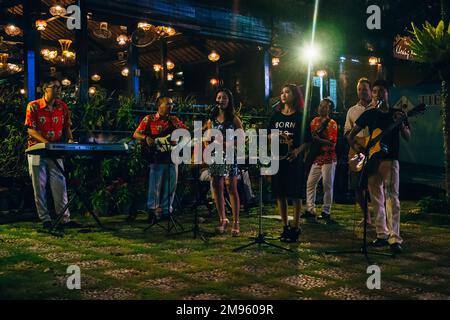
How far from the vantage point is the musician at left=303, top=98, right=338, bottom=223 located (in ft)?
29.4

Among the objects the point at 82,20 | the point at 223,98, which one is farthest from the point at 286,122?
the point at 82,20

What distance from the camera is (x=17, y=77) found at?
53.8 ft

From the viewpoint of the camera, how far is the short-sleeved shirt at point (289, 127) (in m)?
6.64

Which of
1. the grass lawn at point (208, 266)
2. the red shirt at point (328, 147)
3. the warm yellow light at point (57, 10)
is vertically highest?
the warm yellow light at point (57, 10)

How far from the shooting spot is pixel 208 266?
5.29m

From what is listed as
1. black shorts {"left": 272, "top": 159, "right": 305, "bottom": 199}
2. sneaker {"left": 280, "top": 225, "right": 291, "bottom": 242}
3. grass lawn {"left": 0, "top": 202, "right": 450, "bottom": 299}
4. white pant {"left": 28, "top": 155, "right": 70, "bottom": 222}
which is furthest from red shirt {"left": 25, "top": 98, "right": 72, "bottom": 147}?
sneaker {"left": 280, "top": 225, "right": 291, "bottom": 242}

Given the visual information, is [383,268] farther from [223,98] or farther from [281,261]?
[223,98]

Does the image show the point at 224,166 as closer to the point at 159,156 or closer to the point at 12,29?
the point at 159,156

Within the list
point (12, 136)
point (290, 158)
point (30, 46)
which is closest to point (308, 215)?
point (290, 158)

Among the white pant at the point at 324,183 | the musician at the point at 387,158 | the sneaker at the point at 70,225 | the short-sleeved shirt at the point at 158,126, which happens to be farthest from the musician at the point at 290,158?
the sneaker at the point at 70,225

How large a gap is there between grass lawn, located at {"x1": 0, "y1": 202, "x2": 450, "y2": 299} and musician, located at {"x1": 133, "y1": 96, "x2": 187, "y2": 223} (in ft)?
2.44

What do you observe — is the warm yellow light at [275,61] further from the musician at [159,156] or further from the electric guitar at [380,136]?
the electric guitar at [380,136]

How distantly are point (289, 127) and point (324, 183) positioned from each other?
2703 mm

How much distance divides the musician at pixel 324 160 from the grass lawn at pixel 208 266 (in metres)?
1.21
